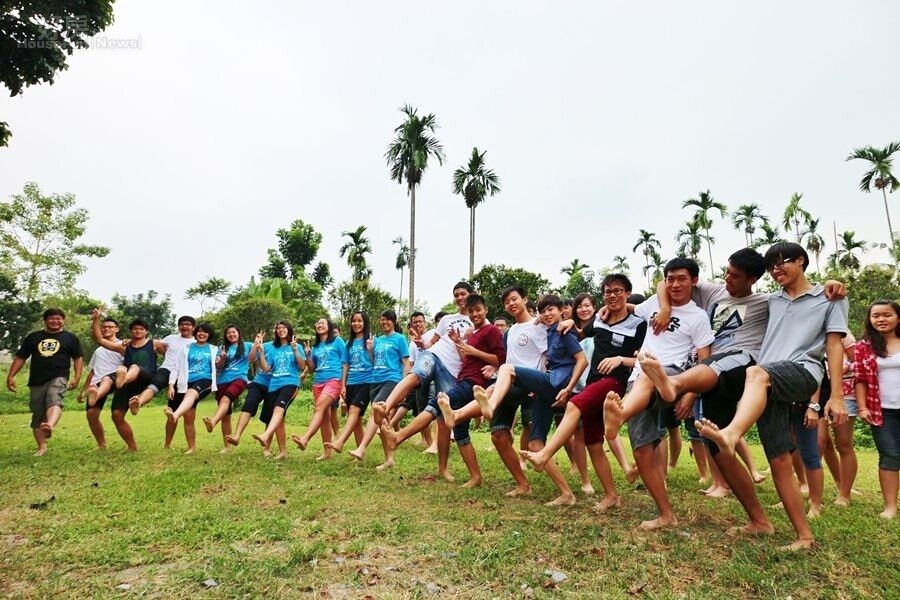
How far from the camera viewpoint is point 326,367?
796cm

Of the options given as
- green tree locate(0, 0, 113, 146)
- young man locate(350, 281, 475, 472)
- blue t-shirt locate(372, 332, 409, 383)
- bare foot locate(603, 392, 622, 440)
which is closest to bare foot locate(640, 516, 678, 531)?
bare foot locate(603, 392, 622, 440)

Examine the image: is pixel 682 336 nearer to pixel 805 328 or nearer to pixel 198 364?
pixel 805 328

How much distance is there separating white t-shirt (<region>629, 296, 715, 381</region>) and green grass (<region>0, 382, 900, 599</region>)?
131cm

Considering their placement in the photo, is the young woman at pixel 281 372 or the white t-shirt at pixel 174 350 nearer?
the young woman at pixel 281 372

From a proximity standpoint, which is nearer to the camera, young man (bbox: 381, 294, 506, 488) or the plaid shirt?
the plaid shirt

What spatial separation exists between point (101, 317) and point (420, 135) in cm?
2428

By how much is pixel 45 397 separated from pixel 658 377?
866 cm

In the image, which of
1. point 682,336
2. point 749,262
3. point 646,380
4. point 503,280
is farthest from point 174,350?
point 503,280

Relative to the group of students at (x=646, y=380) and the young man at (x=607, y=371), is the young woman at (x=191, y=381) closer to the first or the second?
the group of students at (x=646, y=380)

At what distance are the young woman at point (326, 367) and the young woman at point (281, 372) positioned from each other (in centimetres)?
25

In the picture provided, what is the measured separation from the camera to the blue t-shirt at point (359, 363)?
305 inches

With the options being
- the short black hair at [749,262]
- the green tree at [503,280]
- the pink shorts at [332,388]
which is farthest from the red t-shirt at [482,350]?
the green tree at [503,280]

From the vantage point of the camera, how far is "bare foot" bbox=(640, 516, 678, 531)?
4176 mm

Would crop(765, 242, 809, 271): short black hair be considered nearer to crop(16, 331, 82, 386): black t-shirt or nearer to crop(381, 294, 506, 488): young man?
crop(381, 294, 506, 488): young man
